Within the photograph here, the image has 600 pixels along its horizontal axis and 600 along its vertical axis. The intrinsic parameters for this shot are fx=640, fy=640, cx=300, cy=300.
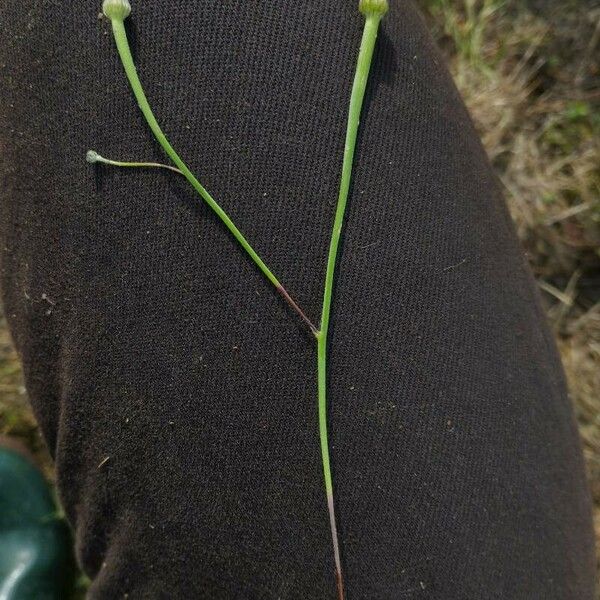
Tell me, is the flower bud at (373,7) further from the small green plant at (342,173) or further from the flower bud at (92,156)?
the flower bud at (92,156)

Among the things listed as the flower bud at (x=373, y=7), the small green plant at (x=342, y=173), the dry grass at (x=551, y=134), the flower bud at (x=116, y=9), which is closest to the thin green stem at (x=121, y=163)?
the small green plant at (x=342, y=173)

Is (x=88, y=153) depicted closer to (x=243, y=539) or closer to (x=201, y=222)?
(x=201, y=222)

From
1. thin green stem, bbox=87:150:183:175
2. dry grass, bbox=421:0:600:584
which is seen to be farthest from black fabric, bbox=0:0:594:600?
dry grass, bbox=421:0:600:584

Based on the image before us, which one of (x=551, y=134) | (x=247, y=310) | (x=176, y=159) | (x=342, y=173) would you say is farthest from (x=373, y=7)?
(x=551, y=134)

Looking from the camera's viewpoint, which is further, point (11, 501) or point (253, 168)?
point (11, 501)

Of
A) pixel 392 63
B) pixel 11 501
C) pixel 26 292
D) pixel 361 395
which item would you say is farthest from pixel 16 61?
pixel 11 501

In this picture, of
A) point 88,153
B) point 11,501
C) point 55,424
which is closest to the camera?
point 88,153
